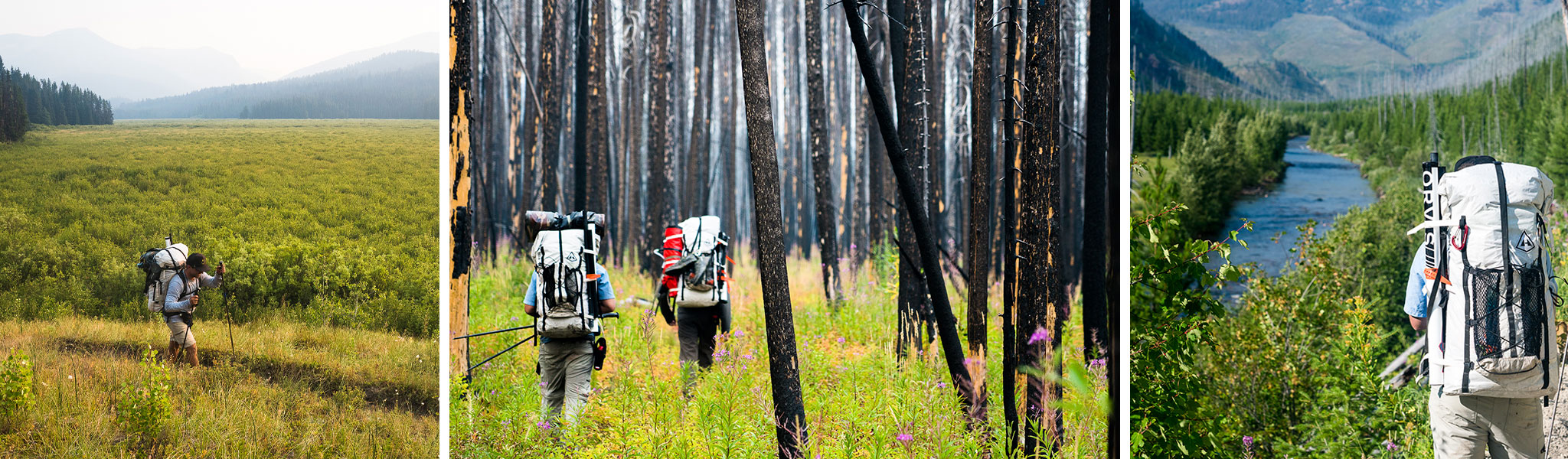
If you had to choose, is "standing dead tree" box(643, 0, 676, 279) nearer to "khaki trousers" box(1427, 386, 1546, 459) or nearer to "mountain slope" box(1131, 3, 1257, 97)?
"mountain slope" box(1131, 3, 1257, 97)

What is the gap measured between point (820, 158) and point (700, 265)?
1.71 meters

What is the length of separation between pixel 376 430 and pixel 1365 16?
5508 mm

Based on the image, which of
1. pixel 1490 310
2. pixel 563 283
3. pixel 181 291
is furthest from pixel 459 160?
pixel 1490 310

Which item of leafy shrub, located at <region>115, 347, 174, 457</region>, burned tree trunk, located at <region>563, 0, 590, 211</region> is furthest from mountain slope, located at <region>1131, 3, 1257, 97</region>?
burned tree trunk, located at <region>563, 0, 590, 211</region>

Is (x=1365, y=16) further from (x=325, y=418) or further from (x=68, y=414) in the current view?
(x=68, y=414)

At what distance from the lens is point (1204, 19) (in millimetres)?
3332

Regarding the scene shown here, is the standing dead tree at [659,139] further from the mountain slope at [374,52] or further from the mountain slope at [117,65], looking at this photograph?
the mountain slope at [117,65]

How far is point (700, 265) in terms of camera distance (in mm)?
4586

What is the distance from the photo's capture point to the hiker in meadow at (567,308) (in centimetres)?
390

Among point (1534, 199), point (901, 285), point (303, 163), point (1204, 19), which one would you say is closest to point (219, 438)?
point (303, 163)

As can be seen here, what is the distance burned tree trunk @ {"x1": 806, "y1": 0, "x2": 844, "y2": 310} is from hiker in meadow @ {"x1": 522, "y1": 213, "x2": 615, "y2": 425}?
2035 millimetres

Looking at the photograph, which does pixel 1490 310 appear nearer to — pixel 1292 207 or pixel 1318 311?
pixel 1318 311

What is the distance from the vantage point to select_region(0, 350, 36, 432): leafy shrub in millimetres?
3521

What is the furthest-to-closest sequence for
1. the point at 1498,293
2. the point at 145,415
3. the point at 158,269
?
the point at 158,269 → the point at 145,415 → the point at 1498,293
